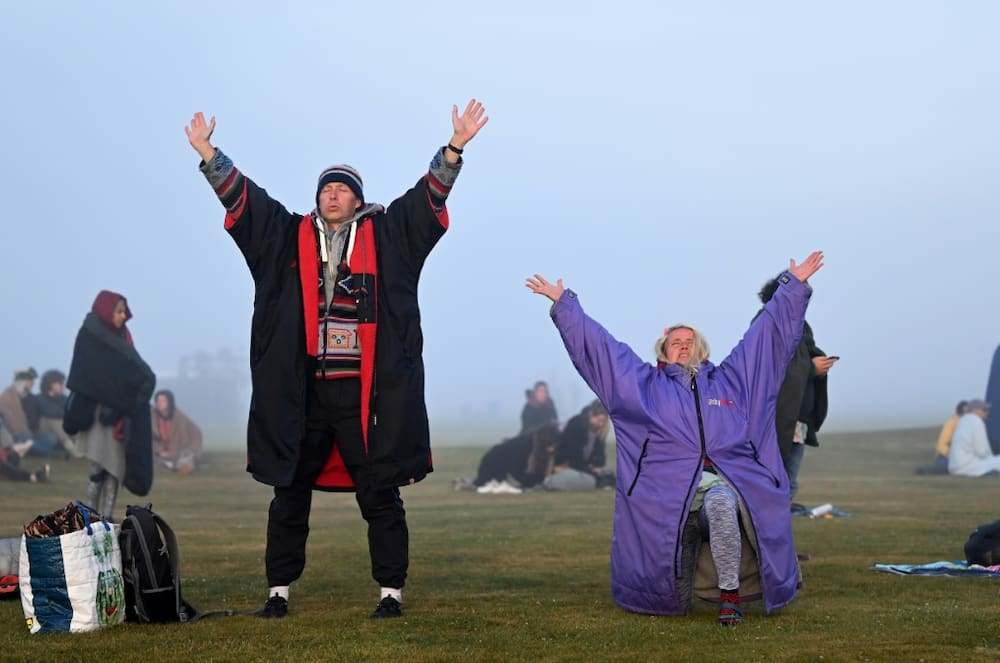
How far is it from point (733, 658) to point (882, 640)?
0.82 m

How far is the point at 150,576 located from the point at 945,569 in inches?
196

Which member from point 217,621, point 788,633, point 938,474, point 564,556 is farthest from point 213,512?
point 938,474

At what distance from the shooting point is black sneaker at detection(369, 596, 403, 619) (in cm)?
586

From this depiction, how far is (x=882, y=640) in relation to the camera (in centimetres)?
523

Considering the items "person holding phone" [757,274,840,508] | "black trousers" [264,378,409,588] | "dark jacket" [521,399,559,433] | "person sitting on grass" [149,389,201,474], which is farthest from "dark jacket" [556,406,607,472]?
"black trousers" [264,378,409,588]

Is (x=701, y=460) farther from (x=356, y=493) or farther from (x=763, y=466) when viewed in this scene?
(x=356, y=493)

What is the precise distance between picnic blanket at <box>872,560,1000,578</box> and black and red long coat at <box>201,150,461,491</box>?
3.55m

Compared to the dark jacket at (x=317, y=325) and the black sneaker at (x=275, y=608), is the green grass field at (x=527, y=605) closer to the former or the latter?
the black sneaker at (x=275, y=608)

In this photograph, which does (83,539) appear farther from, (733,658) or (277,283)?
(733,658)

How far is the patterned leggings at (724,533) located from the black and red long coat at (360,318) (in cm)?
142

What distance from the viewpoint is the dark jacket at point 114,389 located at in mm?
11633

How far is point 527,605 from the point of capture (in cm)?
639

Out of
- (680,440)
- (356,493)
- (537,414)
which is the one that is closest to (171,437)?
(537,414)

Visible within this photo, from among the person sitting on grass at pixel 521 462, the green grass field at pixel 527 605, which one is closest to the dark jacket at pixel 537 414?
the person sitting on grass at pixel 521 462
